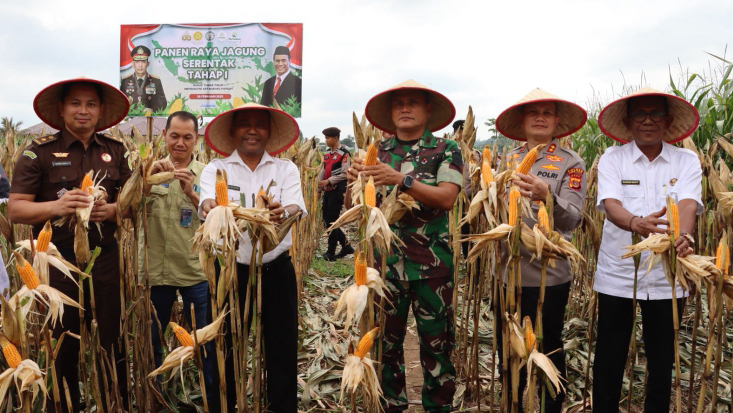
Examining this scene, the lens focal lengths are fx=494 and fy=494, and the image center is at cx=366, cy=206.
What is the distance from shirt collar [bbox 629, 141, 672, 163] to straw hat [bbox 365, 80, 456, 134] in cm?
87

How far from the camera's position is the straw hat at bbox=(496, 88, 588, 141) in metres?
2.46

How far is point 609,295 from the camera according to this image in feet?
7.49

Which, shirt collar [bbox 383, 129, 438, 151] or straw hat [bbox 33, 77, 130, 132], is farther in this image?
shirt collar [bbox 383, 129, 438, 151]

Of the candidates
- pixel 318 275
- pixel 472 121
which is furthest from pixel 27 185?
pixel 318 275

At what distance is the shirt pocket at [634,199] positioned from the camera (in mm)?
2258

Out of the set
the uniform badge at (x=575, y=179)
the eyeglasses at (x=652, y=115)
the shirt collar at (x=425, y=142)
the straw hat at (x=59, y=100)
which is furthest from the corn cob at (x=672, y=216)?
the straw hat at (x=59, y=100)

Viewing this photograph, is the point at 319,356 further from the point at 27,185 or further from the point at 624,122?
the point at 624,122

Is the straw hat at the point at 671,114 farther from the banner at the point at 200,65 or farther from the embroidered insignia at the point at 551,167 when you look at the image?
the banner at the point at 200,65

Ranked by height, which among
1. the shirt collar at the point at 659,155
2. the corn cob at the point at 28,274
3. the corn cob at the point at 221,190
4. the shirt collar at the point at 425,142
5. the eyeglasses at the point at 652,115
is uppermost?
the eyeglasses at the point at 652,115

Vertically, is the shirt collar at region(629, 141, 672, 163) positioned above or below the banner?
below

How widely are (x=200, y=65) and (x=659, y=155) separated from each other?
1348cm

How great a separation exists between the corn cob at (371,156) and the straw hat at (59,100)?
143 centimetres

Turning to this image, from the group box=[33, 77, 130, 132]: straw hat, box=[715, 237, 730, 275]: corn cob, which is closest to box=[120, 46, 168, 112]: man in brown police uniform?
box=[33, 77, 130, 132]: straw hat

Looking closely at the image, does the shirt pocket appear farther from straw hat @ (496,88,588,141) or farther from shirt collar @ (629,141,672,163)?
straw hat @ (496,88,588,141)
